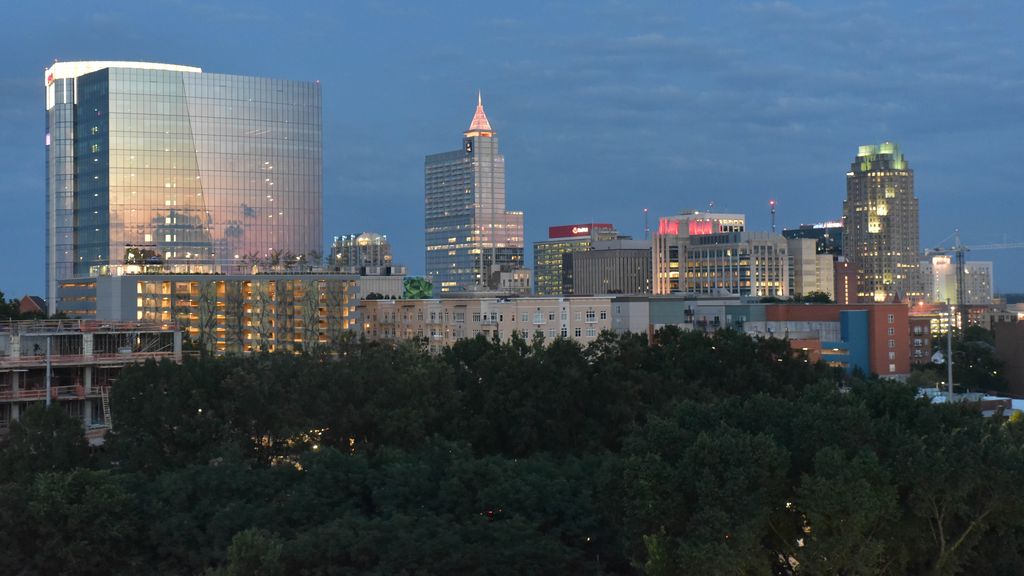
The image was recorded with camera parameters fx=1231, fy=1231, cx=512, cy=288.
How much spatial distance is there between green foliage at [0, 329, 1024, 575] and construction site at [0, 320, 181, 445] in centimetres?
678

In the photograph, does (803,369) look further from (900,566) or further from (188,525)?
(188,525)

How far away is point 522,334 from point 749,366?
73.6m

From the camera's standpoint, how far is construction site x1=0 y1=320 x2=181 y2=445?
7106cm

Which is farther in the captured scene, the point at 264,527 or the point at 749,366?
the point at 749,366

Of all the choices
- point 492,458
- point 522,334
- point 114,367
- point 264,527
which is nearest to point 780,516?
point 492,458

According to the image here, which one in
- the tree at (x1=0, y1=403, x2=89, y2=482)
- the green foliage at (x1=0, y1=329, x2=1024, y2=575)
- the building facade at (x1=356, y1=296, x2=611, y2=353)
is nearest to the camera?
the green foliage at (x1=0, y1=329, x2=1024, y2=575)

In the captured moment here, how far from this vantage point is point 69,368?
7556 cm

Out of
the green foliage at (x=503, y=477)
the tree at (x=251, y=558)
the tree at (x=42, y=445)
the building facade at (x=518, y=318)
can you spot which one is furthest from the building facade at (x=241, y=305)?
the tree at (x=251, y=558)

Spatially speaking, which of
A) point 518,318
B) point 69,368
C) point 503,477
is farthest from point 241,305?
point 503,477

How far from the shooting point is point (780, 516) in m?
44.9

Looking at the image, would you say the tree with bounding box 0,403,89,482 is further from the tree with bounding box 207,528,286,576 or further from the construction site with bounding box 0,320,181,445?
the tree with bounding box 207,528,286,576

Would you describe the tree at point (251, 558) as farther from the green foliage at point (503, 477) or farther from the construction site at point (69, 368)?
the construction site at point (69, 368)

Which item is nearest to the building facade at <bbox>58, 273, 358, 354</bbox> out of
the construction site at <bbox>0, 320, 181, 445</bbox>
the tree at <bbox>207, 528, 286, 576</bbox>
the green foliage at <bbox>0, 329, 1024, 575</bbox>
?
the construction site at <bbox>0, 320, 181, 445</bbox>

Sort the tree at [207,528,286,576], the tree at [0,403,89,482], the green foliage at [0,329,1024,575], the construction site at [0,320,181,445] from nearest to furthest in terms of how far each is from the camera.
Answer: the green foliage at [0,329,1024,575] < the tree at [207,528,286,576] < the tree at [0,403,89,482] < the construction site at [0,320,181,445]
